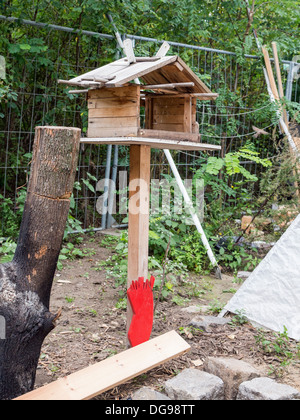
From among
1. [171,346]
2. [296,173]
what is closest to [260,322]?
[171,346]

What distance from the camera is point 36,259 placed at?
2.37 m

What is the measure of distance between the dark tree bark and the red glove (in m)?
0.76

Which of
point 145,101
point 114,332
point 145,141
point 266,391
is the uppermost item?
point 145,101

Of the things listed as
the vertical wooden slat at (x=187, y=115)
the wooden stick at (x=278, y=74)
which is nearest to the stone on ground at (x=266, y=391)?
the vertical wooden slat at (x=187, y=115)

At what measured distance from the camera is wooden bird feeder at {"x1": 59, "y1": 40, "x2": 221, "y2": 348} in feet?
9.65

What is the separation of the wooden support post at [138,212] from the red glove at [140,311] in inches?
3.2

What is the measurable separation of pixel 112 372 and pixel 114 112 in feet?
5.15

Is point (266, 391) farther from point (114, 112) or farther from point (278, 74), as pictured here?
point (278, 74)

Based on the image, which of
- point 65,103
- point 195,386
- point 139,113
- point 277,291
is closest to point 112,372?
point 195,386

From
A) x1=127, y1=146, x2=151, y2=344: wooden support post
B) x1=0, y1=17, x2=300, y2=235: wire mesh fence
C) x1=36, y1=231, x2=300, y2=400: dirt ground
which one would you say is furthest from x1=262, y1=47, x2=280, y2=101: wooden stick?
x1=127, y1=146, x2=151, y2=344: wooden support post

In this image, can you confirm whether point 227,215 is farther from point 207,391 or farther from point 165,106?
point 207,391
